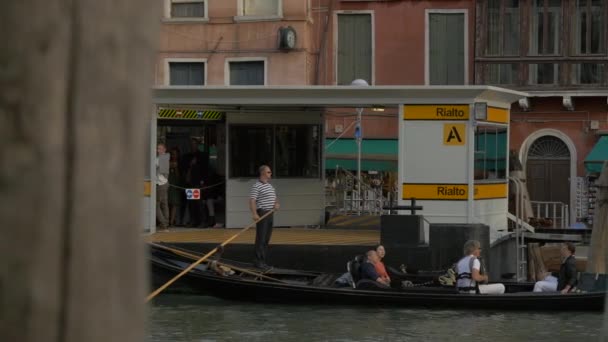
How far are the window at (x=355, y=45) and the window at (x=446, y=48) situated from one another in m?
1.50

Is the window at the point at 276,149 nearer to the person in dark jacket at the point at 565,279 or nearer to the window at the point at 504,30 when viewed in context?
the person in dark jacket at the point at 565,279

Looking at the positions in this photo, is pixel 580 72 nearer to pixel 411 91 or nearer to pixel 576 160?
pixel 576 160

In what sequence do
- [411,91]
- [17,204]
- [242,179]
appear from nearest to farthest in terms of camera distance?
[17,204], [411,91], [242,179]

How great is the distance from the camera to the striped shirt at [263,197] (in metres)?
15.9

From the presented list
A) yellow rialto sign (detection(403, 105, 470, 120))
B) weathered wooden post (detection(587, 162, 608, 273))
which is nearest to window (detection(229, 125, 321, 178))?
yellow rialto sign (detection(403, 105, 470, 120))

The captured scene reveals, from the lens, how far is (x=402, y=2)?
2986 centimetres

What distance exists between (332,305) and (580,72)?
616 inches

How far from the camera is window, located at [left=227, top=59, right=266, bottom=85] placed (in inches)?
1162

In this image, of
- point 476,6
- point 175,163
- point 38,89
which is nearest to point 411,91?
point 175,163

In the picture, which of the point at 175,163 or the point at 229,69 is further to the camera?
the point at 229,69

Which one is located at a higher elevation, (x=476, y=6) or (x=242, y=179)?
(x=476, y=6)

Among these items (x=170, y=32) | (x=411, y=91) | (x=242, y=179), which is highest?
(x=170, y=32)

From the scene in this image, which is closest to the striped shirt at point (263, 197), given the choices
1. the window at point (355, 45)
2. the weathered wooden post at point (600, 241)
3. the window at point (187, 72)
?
the weathered wooden post at point (600, 241)

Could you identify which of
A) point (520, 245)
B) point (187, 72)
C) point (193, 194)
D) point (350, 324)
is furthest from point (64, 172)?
point (187, 72)
